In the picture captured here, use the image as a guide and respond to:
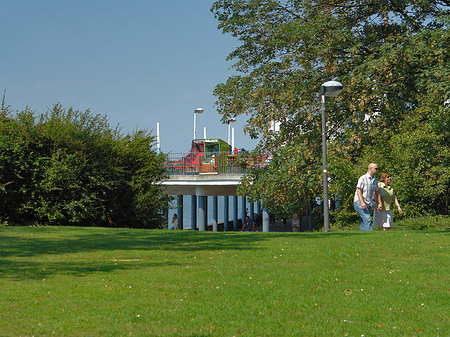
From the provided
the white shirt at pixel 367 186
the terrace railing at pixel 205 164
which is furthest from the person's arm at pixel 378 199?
the terrace railing at pixel 205 164

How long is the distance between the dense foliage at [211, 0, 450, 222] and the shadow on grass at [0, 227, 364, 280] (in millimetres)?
8454

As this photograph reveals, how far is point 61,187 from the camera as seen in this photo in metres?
18.1

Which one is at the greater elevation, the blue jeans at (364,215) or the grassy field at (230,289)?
the blue jeans at (364,215)

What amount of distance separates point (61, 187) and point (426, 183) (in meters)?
12.0

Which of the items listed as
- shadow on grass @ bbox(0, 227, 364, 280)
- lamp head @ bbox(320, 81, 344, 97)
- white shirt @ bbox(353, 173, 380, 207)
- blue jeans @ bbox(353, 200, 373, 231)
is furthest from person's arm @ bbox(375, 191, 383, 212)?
lamp head @ bbox(320, 81, 344, 97)

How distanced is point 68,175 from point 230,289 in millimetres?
12616

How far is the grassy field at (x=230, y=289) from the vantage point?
199 inches

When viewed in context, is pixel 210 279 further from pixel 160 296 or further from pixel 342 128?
pixel 342 128

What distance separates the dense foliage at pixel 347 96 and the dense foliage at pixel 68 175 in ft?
17.7

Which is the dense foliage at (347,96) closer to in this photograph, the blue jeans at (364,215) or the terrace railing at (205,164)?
the blue jeans at (364,215)

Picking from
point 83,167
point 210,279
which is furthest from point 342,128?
point 210,279

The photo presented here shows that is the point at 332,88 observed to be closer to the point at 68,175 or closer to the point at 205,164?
the point at 68,175

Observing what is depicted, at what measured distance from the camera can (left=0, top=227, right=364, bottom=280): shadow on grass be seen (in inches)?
320

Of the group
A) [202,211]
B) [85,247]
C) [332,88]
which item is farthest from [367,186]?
[202,211]
